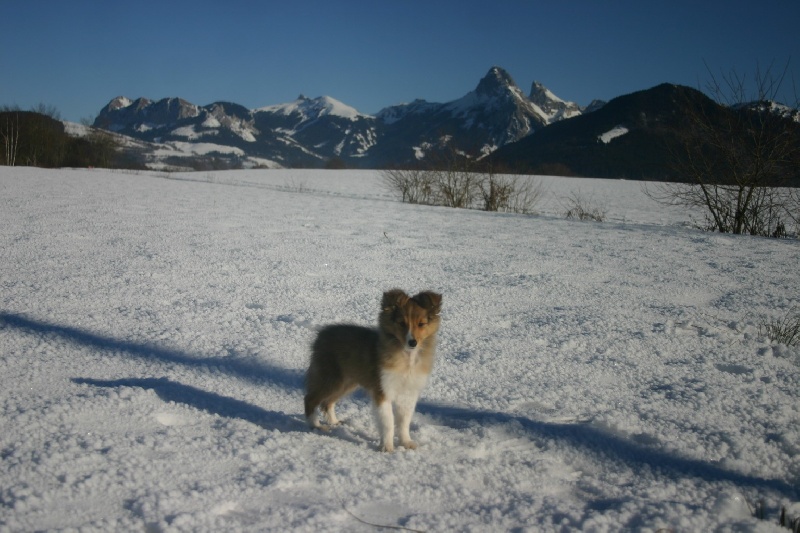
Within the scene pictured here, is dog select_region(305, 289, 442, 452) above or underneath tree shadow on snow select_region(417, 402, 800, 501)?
above

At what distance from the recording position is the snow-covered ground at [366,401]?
8.39 feet

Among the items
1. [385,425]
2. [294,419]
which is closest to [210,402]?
[294,419]

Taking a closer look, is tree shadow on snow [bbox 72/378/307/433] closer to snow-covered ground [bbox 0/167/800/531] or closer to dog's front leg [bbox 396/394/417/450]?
snow-covered ground [bbox 0/167/800/531]

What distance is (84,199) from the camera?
15.8 m

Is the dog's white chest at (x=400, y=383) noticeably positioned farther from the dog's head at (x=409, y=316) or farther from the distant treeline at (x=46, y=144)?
the distant treeline at (x=46, y=144)

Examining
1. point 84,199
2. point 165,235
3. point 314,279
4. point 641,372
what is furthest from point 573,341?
point 84,199

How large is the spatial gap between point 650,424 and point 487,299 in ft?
11.1

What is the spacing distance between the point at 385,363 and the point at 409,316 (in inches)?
13.8

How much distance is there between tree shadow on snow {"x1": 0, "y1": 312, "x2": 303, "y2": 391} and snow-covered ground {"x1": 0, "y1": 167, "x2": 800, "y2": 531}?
3 centimetres

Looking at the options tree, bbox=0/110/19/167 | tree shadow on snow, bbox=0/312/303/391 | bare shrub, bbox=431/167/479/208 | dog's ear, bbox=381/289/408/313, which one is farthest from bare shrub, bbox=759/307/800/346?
tree, bbox=0/110/19/167

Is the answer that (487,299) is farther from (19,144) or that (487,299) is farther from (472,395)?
(19,144)

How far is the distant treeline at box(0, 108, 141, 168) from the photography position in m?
49.9

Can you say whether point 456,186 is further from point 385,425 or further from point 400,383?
point 385,425

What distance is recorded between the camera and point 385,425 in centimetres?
328
